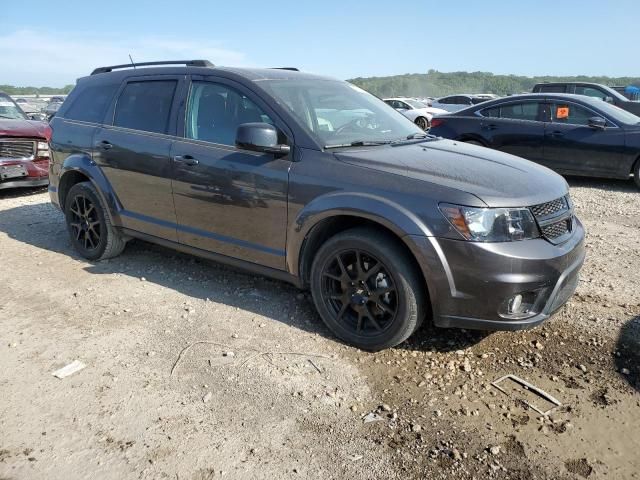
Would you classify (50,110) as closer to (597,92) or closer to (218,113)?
(218,113)

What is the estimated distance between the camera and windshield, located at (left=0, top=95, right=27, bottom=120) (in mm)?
9070

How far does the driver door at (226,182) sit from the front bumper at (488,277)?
1.12m

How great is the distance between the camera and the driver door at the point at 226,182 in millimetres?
3680

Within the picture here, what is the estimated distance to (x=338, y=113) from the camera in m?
4.04

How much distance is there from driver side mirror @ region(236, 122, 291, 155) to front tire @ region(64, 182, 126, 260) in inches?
82.7

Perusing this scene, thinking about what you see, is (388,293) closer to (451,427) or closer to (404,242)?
(404,242)

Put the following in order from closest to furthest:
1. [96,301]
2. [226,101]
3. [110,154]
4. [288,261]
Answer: [288,261] → [226,101] → [96,301] → [110,154]

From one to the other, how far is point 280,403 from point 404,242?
1.17m

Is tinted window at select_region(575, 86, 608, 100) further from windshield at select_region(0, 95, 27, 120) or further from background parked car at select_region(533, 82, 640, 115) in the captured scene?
windshield at select_region(0, 95, 27, 120)

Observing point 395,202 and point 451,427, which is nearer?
point 451,427

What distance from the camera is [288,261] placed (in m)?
3.68

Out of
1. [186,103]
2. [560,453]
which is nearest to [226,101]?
[186,103]

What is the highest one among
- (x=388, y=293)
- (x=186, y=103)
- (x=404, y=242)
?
(x=186, y=103)

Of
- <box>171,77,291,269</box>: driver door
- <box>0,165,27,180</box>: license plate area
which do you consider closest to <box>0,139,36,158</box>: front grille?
<box>0,165,27,180</box>: license plate area
